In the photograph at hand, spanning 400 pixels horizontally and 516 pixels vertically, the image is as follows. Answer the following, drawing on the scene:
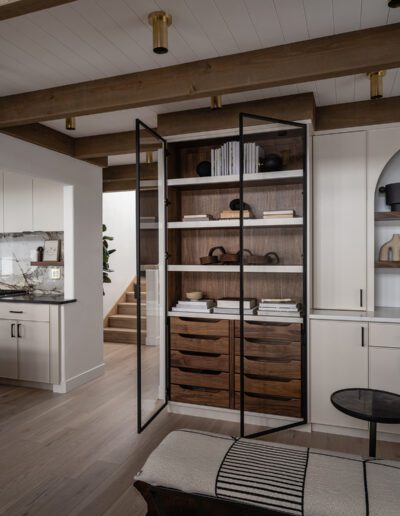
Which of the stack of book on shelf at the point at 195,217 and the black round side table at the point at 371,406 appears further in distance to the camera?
the stack of book on shelf at the point at 195,217

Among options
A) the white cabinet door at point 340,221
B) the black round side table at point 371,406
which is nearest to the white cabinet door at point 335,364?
the white cabinet door at point 340,221

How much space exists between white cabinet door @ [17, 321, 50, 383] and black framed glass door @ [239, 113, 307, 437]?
84.4 inches

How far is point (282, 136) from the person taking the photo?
307 centimetres

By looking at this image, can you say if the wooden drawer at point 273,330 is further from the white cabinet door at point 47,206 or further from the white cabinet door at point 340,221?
the white cabinet door at point 47,206

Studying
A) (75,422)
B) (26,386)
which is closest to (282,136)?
(75,422)

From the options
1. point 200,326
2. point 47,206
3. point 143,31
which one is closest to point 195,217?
point 200,326

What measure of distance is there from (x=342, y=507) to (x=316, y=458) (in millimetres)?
327

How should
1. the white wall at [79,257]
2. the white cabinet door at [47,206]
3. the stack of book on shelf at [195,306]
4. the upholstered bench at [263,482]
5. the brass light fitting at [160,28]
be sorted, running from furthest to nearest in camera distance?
1. the white cabinet door at [47,206]
2. the white wall at [79,257]
3. the stack of book on shelf at [195,306]
4. the brass light fitting at [160,28]
5. the upholstered bench at [263,482]

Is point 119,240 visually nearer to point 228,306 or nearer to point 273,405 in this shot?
point 228,306

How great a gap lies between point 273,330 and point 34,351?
2533mm

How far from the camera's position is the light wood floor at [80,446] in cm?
230

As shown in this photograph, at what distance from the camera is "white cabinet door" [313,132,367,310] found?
3.30m

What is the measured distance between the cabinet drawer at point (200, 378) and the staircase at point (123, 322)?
296 cm

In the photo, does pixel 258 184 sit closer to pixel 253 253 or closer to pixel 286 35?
pixel 253 253
